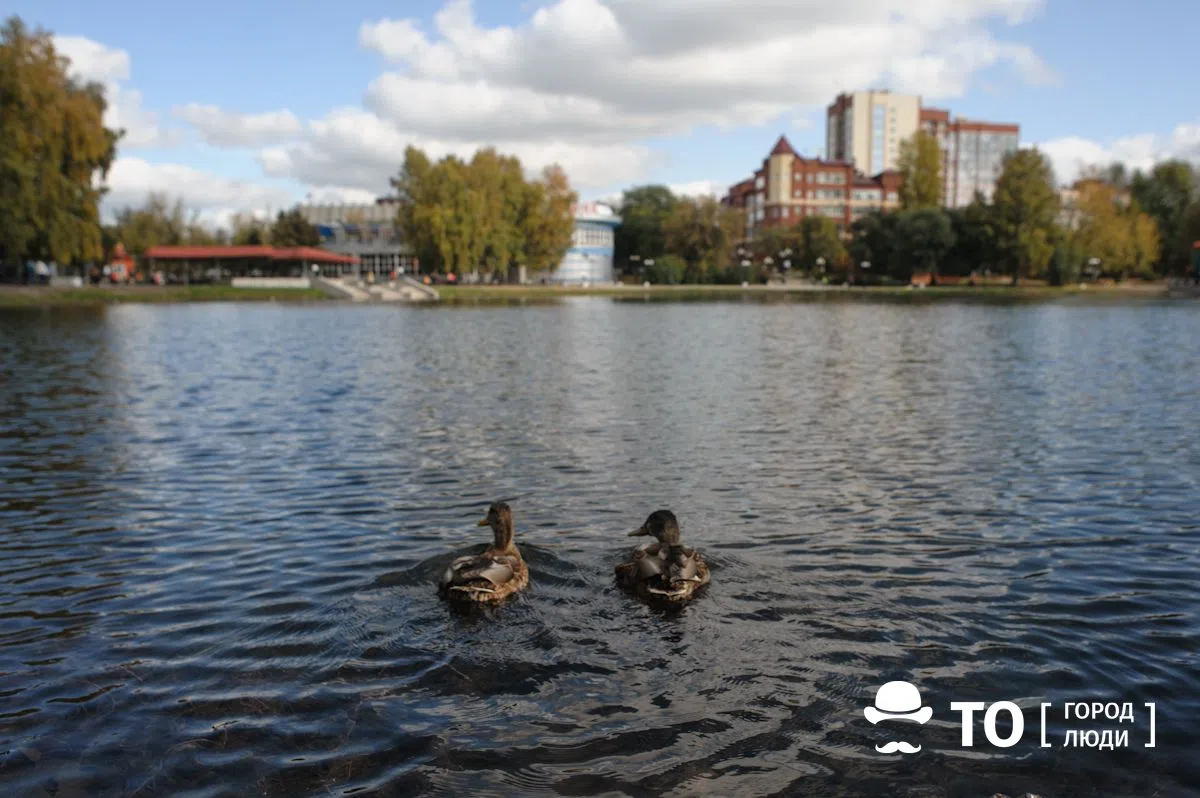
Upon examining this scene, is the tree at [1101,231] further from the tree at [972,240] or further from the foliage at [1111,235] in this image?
the tree at [972,240]

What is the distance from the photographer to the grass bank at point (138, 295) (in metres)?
68.4

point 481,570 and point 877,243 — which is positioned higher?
point 877,243

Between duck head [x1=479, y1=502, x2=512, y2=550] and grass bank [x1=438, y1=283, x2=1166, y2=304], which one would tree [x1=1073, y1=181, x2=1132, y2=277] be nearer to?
grass bank [x1=438, y1=283, x2=1166, y2=304]

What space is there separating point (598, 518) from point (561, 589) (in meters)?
2.80

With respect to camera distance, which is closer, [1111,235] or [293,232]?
[1111,235]

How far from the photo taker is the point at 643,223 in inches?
6319

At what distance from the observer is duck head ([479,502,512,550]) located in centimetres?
880

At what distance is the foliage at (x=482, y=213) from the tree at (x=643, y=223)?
107 feet

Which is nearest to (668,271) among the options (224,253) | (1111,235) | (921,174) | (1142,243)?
(921,174)

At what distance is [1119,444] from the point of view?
16.8m

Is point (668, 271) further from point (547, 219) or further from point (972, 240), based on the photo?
point (972, 240)

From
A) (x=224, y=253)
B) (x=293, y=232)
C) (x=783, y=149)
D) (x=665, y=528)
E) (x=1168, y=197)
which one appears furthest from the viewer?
(x=783, y=149)

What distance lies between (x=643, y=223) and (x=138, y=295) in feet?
316

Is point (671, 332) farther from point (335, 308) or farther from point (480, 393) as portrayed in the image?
point (335, 308)
